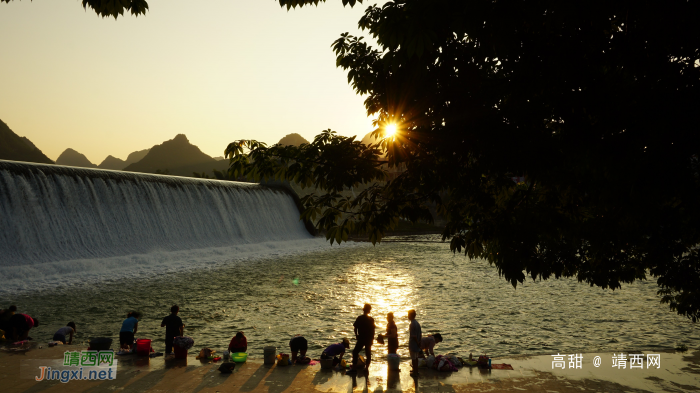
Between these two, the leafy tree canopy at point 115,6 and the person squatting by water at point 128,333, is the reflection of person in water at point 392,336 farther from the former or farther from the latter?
the leafy tree canopy at point 115,6

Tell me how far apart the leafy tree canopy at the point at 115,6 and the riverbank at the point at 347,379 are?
622 centimetres

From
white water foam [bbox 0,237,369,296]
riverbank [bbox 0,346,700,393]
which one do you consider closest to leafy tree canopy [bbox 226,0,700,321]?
riverbank [bbox 0,346,700,393]

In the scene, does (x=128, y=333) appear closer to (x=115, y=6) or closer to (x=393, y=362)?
(x=393, y=362)

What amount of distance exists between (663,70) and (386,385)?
6873mm

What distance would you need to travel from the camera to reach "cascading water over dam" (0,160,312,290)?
24834mm

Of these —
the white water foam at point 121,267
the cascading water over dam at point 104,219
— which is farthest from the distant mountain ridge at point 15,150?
the white water foam at point 121,267

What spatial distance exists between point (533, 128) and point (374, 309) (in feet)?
42.9

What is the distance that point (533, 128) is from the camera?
17.1 feet

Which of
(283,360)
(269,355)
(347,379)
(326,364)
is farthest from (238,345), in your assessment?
(347,379)

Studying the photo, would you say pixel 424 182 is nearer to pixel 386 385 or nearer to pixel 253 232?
pixel 386 385

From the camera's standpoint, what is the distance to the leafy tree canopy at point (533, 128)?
163 inches

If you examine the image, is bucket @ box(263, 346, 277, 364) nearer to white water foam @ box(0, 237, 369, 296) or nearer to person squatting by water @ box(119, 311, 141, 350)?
person squatting by water @ box(119, 311, 141, 350)

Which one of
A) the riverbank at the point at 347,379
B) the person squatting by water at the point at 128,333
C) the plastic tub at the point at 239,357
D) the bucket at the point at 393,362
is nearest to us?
the riverbank at the point at 347,379

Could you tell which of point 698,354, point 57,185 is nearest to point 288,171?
point 698,354
